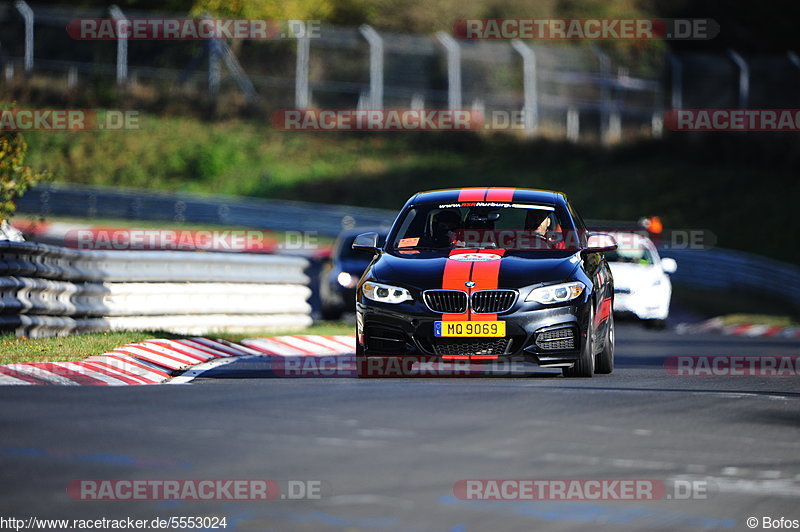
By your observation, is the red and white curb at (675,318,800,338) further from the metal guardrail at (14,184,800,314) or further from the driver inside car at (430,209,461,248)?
the metal guardrail at (14,184,800,314)

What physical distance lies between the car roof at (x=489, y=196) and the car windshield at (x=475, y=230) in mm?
84

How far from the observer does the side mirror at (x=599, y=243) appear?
1259 cm

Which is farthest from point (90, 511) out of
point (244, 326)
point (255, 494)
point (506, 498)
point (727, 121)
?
point (727, 121)

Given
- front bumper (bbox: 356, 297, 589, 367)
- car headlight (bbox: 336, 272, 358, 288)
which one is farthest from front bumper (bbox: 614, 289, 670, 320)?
front bumper (bbox: 356, 297, 589, 367)

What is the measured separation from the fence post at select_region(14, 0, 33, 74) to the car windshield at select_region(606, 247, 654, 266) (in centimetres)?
2450

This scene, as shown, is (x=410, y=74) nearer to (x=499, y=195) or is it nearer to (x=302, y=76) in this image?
(x=302, y=76)

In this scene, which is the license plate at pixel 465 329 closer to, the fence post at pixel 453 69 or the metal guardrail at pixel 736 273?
the metal guardrail at pixel 736 273

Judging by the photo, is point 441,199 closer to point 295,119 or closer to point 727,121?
point 727,121

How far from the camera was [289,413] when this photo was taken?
29.2ft

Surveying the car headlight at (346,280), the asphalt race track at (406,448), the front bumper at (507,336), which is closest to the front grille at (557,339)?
the front bumper at (507,336)

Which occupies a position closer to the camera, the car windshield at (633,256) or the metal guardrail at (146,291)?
the metal guardrail at (146,291)

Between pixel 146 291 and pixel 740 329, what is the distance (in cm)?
1335

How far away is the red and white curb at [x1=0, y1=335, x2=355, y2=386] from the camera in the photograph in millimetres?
11453

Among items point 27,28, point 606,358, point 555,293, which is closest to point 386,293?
point 555,293
